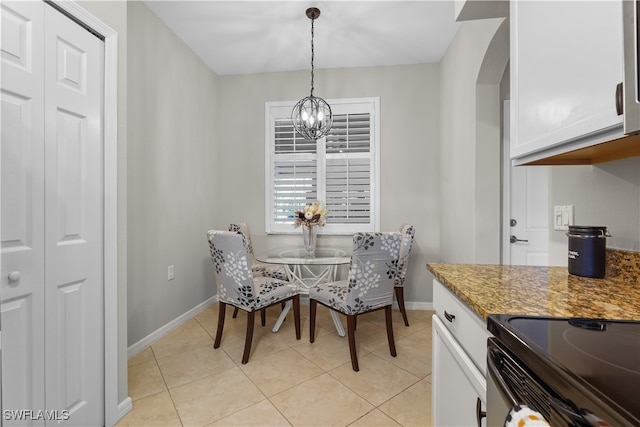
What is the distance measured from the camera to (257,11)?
2490mm

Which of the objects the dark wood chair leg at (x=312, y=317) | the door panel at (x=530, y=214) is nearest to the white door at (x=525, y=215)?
→ the door panel at (x=530, y=214)

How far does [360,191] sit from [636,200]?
2.55m

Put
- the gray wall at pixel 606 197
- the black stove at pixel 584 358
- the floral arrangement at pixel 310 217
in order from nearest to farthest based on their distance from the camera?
the black stove at pixel 584 358 < the gray wall at pixel 606 197 < the floral arrangement at pixel 310 217

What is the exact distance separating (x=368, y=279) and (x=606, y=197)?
1321mm

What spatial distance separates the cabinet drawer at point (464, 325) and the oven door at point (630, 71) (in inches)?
22.0

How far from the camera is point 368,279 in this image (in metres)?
2.07

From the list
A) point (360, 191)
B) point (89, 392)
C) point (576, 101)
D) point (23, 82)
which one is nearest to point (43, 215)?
point (23, 82)

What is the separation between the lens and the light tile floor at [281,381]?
1609 mm

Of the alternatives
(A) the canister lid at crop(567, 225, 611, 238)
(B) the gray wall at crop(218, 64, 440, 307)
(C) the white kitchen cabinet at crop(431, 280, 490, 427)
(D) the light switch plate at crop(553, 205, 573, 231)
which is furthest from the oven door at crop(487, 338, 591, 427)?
(B) the gray wall at crop(218, 64, 440, 307)

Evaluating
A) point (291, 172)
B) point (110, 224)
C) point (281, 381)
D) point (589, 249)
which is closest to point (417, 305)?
point (281, 381)

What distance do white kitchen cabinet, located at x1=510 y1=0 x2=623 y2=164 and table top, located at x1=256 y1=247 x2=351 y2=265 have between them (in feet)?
5.48

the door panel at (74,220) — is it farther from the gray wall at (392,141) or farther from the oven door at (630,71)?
the gray wall at (392,141)

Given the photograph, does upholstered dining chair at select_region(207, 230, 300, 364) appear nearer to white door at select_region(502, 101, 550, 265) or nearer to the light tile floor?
the light tile floor

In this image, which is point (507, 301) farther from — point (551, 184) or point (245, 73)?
point (245, 73)
